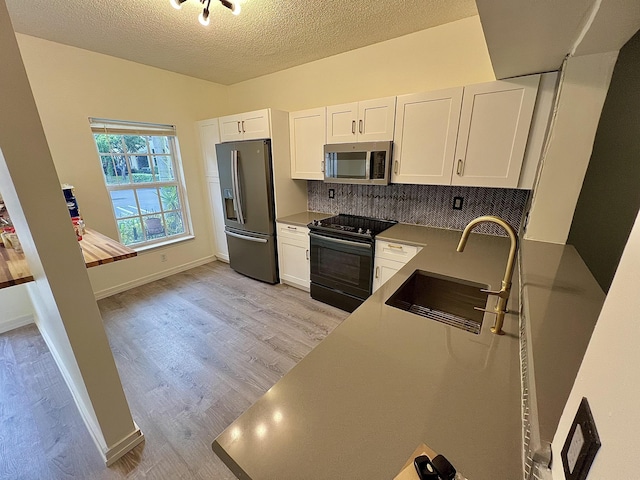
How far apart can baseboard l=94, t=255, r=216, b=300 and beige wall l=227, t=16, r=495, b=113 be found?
2499 mm

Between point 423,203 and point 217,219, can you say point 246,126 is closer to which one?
point 217,219

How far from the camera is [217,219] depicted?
392cm

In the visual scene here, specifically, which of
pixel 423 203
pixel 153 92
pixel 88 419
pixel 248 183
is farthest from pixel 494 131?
pixel 153 92

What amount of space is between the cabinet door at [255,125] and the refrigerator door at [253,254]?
3.83 ft

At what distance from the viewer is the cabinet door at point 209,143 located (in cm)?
342

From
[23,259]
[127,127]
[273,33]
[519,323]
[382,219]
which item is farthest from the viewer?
[127,127]

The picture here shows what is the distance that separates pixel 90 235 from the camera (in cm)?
218

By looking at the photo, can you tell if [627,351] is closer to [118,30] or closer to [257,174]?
[257,174]

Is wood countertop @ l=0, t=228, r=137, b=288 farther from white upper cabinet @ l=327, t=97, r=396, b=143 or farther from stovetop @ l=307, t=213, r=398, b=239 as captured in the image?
white upper cabinet @ l=327, t=97, r=396, b=143

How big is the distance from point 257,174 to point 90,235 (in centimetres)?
162

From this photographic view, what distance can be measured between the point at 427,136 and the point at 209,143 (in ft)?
9.22

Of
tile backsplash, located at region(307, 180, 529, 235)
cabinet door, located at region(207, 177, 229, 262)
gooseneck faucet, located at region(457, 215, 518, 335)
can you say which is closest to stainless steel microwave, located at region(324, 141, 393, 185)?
tile backsplash, located at region(307, 180, 529, 235)

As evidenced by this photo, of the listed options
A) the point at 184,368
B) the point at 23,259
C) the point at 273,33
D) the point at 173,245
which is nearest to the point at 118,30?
the point at 273,33

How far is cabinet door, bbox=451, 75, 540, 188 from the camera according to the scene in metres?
1.79
